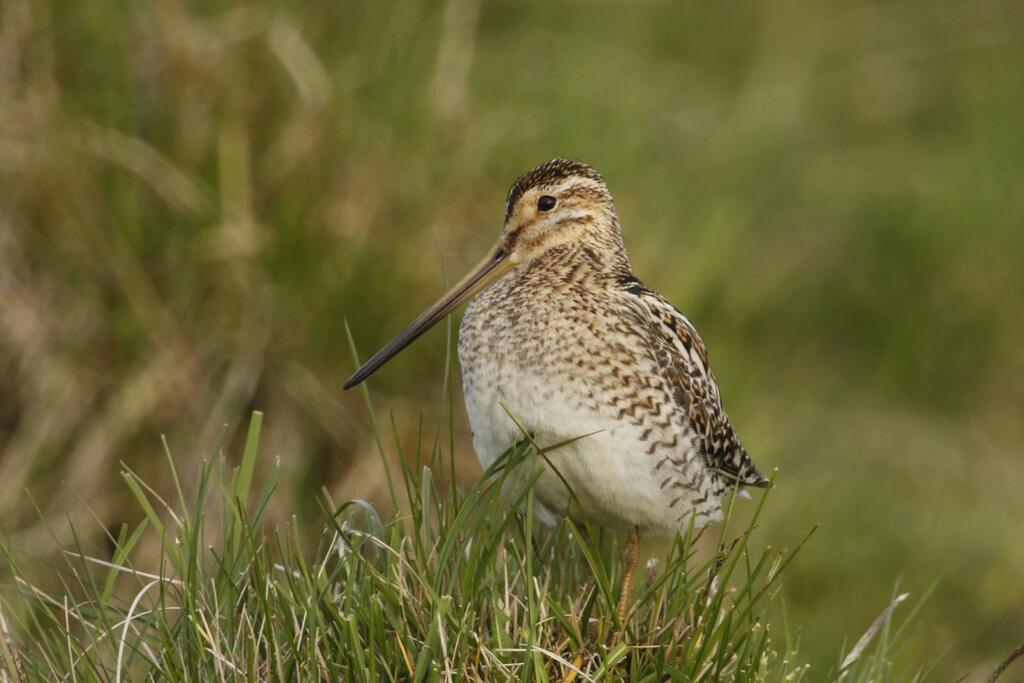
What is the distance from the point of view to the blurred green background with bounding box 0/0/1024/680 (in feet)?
18.6

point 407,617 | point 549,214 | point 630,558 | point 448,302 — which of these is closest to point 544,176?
point 549,214

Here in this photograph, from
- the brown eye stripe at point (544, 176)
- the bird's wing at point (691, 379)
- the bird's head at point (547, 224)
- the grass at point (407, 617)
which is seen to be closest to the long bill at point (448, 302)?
the bird's head at point (547, 224)

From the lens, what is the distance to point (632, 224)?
6.46 m

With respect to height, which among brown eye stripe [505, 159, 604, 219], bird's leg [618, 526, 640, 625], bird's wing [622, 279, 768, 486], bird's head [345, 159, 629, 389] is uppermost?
brown eye stripe [505, 159, 604, 219]

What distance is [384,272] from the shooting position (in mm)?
5824

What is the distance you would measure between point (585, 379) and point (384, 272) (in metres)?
2.13

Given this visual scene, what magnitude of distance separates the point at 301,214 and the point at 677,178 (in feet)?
5.83

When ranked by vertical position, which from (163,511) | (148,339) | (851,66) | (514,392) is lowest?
(163,511)

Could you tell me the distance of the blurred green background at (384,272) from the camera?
5.66 m

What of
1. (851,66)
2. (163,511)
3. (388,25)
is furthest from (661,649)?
(851,66)

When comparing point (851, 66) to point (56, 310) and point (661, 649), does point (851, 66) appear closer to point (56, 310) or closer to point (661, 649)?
point (56, 310)

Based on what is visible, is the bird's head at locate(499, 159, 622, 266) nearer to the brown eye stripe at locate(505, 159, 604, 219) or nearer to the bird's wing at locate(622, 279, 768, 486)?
the brown eye stripe at locate(505, 159, 604, 219)

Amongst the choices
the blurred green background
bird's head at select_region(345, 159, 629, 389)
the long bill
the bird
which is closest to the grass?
the bird

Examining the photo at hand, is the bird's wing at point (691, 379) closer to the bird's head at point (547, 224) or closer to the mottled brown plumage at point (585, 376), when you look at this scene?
the mottled brown plumage at point (585, 376)
